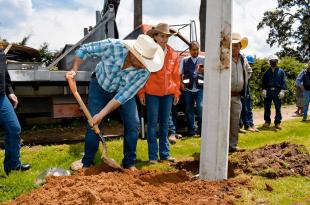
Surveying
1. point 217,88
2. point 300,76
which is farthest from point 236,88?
point 300,76

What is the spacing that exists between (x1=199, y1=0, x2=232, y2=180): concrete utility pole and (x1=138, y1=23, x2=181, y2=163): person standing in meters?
1.44

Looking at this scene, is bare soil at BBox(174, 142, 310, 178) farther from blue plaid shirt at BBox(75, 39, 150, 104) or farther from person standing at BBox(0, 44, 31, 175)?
person standing at BBox(0, 44, 31, 175)

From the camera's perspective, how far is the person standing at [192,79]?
8509 mm

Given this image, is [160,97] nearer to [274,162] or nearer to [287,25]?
[274,162]

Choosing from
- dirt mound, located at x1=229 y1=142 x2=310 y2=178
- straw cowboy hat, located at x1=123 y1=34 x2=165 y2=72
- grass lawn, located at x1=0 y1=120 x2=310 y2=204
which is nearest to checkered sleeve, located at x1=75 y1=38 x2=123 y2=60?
straw cowboy hat, located at x1=123 y1=34 x2=165 y2=72

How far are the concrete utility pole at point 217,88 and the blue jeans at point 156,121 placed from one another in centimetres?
144

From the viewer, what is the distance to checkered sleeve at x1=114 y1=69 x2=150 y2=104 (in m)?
4.66

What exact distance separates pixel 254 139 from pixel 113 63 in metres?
4.80

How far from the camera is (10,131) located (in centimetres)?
514

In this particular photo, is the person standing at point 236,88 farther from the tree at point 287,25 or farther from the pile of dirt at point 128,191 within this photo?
the tree at point 287,25

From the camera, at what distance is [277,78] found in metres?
10.3

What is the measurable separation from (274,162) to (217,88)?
5.25 feet

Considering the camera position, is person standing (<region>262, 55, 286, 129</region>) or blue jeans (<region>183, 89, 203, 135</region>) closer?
blue jeans (<region>183, 89, 203, 135</region>)

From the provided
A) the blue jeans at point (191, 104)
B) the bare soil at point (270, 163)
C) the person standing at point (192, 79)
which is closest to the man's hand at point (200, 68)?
the person standing at point (192, 79)
